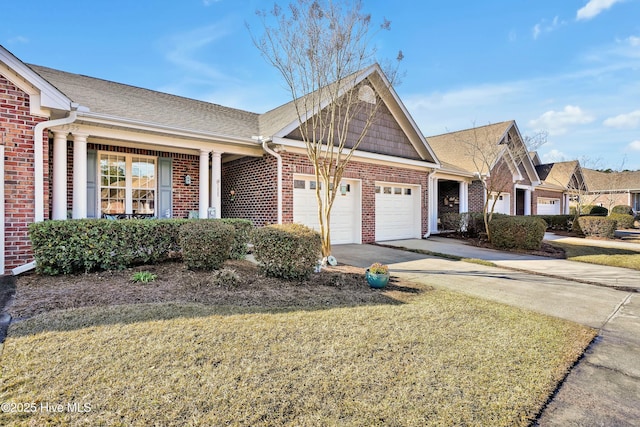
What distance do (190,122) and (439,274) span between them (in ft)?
25.6

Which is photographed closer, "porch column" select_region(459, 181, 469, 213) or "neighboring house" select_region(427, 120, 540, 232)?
"neighboring house" select_region(427, 120, 540, 232)

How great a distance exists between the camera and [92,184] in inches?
350

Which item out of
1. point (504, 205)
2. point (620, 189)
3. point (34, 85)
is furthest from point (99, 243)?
point (620, 189)

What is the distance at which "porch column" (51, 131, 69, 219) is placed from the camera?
6965 mm

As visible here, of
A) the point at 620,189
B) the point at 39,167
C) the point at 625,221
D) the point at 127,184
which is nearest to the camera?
the point at 39,167

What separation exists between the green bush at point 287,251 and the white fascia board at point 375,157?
3.93m

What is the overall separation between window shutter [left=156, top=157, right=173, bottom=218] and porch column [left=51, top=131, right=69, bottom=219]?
2931 mm

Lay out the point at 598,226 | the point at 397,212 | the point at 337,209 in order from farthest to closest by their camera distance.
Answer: the point at 598,226
the point at 397,212
the point at 337,209

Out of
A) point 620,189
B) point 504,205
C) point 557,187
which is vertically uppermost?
point 620,189

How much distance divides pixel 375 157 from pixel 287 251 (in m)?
6.88

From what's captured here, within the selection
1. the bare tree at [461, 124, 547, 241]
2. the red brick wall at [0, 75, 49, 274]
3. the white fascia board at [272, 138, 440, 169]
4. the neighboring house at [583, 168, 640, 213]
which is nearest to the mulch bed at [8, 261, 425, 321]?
the red brick wall at [0, 75, 49, 274]

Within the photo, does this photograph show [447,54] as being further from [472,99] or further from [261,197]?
[261,197]

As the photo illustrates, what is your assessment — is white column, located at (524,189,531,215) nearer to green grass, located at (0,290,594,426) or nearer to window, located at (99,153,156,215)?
green grass, located at (0,290,594,426)

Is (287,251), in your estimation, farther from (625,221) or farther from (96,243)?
(625,221)
